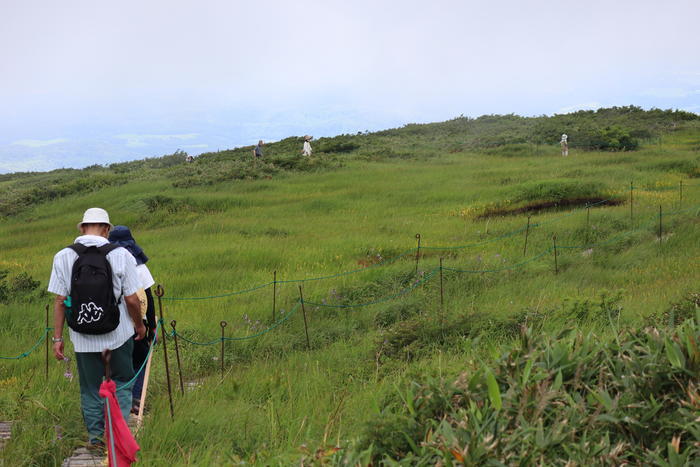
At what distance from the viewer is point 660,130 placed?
110 ft

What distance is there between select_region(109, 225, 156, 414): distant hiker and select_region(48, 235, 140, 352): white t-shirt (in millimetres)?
782

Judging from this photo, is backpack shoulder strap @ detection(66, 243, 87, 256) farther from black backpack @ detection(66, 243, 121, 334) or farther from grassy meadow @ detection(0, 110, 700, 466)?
grassy meadow @ detection(0, 110, 700, 466)

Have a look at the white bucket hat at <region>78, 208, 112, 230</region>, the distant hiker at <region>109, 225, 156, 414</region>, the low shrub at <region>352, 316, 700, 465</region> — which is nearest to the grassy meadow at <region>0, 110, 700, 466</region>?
the low shrub at <region>352, 316, 700, 465</region>

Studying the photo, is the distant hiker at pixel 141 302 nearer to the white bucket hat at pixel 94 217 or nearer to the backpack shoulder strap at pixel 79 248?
the white bucket hat at pixel 94 217

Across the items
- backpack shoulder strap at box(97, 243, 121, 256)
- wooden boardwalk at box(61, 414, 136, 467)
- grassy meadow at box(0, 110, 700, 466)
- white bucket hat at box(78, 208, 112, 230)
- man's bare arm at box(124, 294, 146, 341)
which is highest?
white bucket hat at box(78, 208, 112, 230)

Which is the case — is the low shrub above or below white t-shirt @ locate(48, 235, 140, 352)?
below

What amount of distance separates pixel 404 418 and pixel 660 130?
117 feet

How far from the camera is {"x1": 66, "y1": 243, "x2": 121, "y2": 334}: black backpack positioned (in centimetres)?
471

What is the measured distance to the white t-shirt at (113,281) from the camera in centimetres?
487

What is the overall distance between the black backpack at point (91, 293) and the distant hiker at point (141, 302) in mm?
1005

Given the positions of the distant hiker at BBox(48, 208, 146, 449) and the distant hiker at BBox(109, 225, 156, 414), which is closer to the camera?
the distant hiker at BBox(48, 208, 146, 449)

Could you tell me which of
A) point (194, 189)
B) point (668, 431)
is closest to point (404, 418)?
point (668, 431)

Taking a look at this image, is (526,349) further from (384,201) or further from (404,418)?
(384,201)

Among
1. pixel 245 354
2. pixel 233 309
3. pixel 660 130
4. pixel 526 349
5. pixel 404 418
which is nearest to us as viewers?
pixel 404 418
